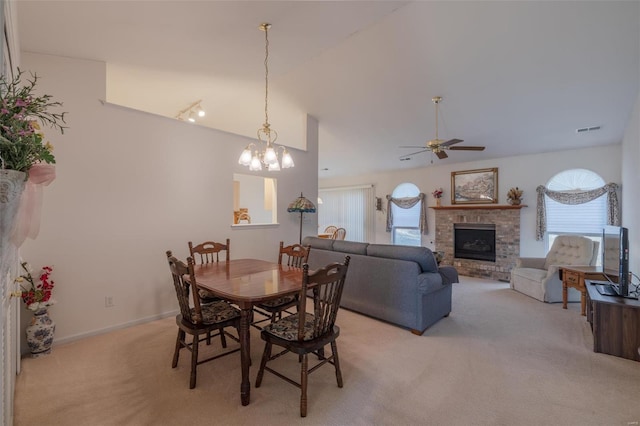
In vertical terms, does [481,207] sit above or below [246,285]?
above

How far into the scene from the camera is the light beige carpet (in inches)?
73.3

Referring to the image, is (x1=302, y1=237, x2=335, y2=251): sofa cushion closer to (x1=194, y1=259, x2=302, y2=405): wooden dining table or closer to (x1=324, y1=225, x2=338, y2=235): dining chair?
(x1=194, y1=259, x2=302, y2=405): wooden dining table

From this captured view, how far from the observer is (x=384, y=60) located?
3781 mm

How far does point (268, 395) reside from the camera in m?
2.07

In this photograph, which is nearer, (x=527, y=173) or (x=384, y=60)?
(x=384, y=60)

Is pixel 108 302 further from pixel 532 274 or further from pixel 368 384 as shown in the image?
pixel 532 274

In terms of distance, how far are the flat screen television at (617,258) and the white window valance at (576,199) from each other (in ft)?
6.25

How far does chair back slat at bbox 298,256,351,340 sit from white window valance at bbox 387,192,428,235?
225 inches

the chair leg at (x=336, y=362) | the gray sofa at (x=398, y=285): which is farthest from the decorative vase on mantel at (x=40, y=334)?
the gray sofa at (x=398, y=285)

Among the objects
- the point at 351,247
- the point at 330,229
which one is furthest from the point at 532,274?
the point at 330,229

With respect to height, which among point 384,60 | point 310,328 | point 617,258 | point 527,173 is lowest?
point 310,328

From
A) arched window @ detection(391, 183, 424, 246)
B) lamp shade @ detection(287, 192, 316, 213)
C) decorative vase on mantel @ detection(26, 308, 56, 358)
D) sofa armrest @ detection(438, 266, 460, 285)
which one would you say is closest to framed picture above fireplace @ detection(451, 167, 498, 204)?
arched window @ detection(391, 183, 424, 246)

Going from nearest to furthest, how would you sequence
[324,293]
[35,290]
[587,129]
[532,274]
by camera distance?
[324,293]
[35,290]
[587,129]
[532,274]

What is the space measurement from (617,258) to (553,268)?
A: 108cm
